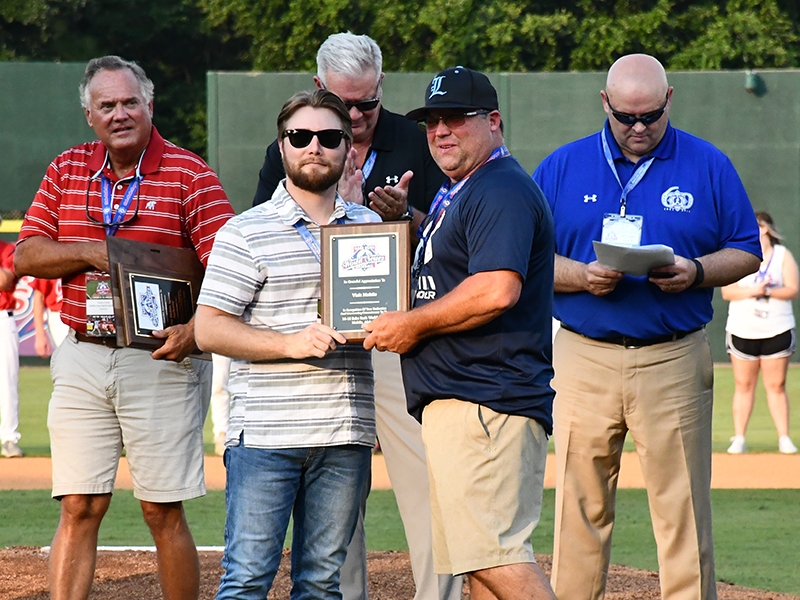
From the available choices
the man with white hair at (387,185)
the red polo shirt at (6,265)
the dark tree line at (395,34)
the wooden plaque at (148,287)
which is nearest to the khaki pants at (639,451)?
the man with white hair at (387,185)

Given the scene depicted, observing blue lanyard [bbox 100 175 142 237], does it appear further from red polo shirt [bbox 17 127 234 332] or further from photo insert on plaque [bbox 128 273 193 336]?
photo insert on plaque [bbox 128 273 193 336]

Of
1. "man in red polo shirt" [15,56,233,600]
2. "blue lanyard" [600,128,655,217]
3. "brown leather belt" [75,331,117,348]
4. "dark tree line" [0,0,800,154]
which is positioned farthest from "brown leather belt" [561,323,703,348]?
"dark tree line" [0,0,800,154]

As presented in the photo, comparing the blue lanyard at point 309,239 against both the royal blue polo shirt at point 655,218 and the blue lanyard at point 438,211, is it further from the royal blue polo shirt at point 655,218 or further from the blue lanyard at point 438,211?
the royal blue polo shirt at point 655,218

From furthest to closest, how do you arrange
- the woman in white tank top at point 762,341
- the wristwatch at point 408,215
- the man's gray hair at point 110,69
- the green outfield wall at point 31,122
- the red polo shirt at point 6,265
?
the green outfield wall at point 31,122, the woman in white tank top at point 762,341, the red polo shirt at point 6,265, the man's gray hair at point 110,69, the wristwatch at point 408,215

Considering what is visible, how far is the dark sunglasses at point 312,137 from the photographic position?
14.2 ft

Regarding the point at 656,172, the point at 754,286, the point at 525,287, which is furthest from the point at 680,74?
the point at 525,287

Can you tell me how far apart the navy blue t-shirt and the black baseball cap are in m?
0.21

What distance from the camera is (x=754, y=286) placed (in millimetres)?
11930

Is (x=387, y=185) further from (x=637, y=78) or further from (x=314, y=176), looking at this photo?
(x=637, y=78)

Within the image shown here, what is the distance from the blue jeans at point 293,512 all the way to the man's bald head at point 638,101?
73.1 inches

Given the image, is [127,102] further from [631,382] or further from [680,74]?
[680,74]

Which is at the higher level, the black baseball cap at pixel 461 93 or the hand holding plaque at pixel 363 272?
the black baseball cap at pixel 461 93

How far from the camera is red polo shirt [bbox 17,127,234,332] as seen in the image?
527cm

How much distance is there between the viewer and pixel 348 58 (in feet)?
16.7
